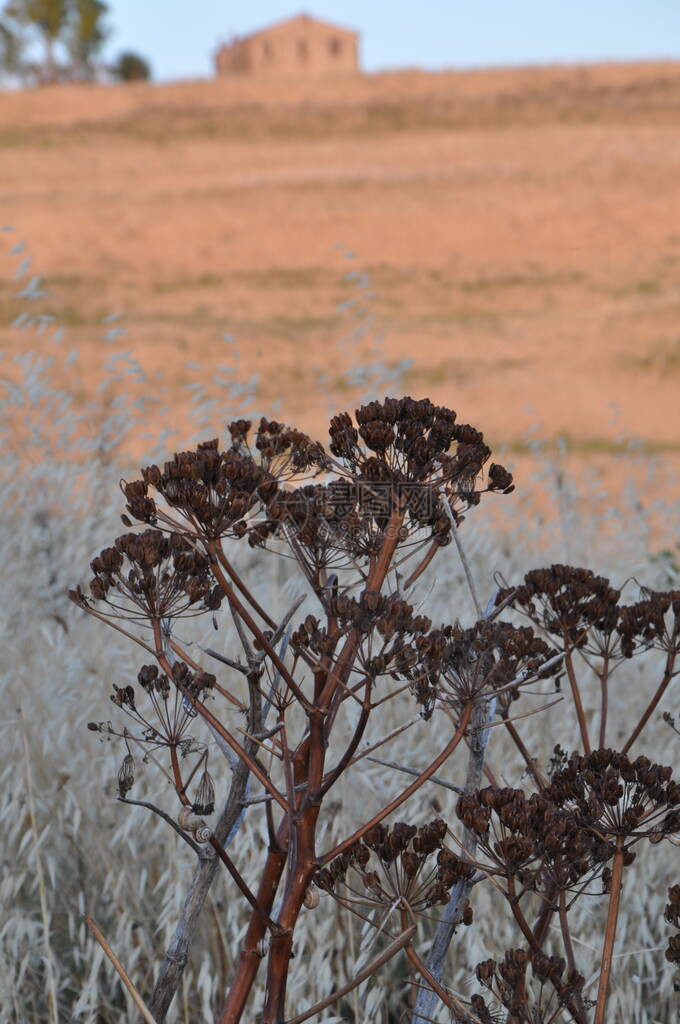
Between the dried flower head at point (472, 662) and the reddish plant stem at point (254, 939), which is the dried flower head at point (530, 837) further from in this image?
the reddish plant stem at point (254, 939)

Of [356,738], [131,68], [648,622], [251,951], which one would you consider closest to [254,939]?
[251,951]

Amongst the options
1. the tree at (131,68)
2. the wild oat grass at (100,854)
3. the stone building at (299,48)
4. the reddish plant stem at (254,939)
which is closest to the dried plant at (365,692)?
the reddish plant stem at (254,939)

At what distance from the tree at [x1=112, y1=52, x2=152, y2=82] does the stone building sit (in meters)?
5.40

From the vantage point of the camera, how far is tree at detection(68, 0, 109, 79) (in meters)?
47.0

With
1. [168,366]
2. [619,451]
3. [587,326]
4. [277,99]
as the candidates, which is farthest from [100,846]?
[277,99]

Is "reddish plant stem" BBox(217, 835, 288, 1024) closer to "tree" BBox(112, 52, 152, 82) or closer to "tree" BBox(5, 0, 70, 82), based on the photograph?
"tree" BBox(5, 0, 70, 82)

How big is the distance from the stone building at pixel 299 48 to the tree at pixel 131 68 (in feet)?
17.7

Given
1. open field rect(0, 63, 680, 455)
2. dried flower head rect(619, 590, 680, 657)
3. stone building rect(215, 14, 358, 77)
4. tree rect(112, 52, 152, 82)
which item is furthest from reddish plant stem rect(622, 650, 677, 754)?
tree rect(112, 52, 152, 82)

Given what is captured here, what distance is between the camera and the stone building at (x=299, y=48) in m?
57.9

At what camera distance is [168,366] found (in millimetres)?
15273

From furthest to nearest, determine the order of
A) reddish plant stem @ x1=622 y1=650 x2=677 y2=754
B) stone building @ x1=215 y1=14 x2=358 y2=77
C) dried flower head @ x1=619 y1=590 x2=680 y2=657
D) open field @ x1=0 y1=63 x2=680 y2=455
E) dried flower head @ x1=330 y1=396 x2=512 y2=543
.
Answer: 1. stone building @ x1=215 y1=14 x2=358 y2=77
2. open field @ x1=0 y1=63 x2=680 y2=455
3. dried flower head @ x1=619 y1=590 x2=680 y2=657
4. reddish plant stem @ x1=622 y1=650 x2=677 y2=754
5. dried flower head @ x1=330 y1=396 x2=512 y2=543

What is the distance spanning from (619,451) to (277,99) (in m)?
33.2

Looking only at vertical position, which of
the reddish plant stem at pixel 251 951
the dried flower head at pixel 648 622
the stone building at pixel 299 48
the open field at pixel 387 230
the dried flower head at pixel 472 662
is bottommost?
the reddish plant stem at pixel 251 951

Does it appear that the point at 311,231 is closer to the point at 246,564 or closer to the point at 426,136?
the point at 426,136
